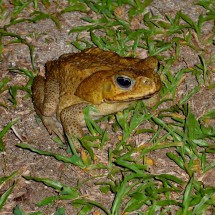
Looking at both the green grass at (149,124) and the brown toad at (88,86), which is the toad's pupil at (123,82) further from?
the green grass at (149,124)

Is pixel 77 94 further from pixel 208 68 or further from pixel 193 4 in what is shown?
pixel 193 4

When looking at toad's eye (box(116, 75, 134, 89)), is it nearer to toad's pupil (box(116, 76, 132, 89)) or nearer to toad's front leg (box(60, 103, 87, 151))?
toad's pupil (box(116, 76, 132, 89))

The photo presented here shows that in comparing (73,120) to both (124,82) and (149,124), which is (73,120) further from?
(149,124)

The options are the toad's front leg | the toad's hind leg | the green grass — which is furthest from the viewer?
the toad's hind leg

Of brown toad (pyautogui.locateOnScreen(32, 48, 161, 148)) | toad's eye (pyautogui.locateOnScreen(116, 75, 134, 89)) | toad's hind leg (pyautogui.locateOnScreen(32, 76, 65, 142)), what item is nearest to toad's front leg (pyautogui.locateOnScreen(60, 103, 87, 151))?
brown toad (pyautogui.locateOnScreen(32, 48, 161, 148))

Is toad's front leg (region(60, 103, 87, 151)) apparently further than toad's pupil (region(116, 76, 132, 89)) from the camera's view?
Yes

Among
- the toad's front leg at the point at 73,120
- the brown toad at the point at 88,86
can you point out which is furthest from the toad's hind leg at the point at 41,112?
the toad's front leg at the point at 73,120

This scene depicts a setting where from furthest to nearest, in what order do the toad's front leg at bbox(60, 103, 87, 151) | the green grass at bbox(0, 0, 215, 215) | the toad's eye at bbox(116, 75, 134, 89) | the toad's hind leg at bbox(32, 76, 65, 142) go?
the toad's hind leg at bbox(32, 76, 65, 142) < the toad's front leg at bbox(60, 103, 87, 151) < the toad's eye at bbox(116, 75, 134, 89) < the green grass at bbox(0, 0, 215, 215)
